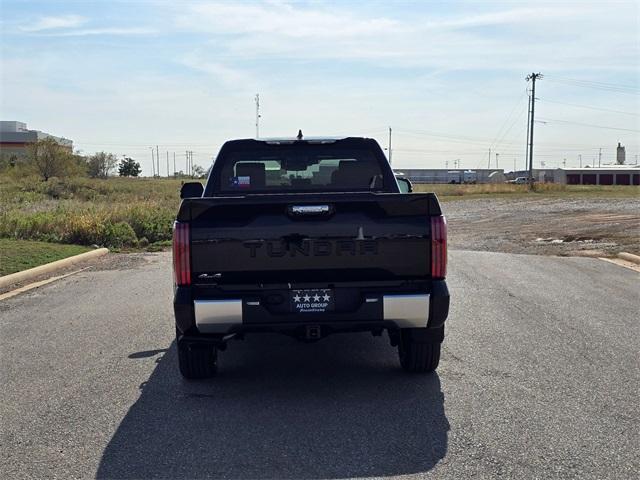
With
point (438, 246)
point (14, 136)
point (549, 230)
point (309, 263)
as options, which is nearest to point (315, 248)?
point (309, 263)

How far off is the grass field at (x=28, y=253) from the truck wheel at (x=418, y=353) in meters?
8.57

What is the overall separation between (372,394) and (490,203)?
123ft

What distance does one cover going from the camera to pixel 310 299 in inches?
A: 225

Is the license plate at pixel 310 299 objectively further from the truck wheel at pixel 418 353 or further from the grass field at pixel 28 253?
the grass field at pixel 28 253

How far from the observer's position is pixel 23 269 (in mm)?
13391

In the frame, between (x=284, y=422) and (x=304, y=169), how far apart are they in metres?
3.14

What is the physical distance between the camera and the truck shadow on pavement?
180 inches

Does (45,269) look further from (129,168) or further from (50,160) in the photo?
(129,168)

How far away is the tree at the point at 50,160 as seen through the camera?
64.3m

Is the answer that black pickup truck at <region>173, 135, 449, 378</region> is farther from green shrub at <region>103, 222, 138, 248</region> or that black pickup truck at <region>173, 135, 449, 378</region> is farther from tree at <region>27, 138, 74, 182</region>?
tree at <region>27, 138, 74, 182</region>

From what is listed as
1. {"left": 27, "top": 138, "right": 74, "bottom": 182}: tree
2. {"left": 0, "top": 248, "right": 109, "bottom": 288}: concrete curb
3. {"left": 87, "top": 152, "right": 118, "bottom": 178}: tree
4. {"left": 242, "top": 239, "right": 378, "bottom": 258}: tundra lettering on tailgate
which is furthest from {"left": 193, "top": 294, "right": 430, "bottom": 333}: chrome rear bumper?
{"left": 87, "top": 152, "right": 118, "bottom": 178}: tree

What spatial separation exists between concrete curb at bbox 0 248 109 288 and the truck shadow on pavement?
595 cm

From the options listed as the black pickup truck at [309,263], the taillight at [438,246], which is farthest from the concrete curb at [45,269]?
the taillight at [438,246]

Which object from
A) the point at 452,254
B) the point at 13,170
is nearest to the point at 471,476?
the point at 452,254
